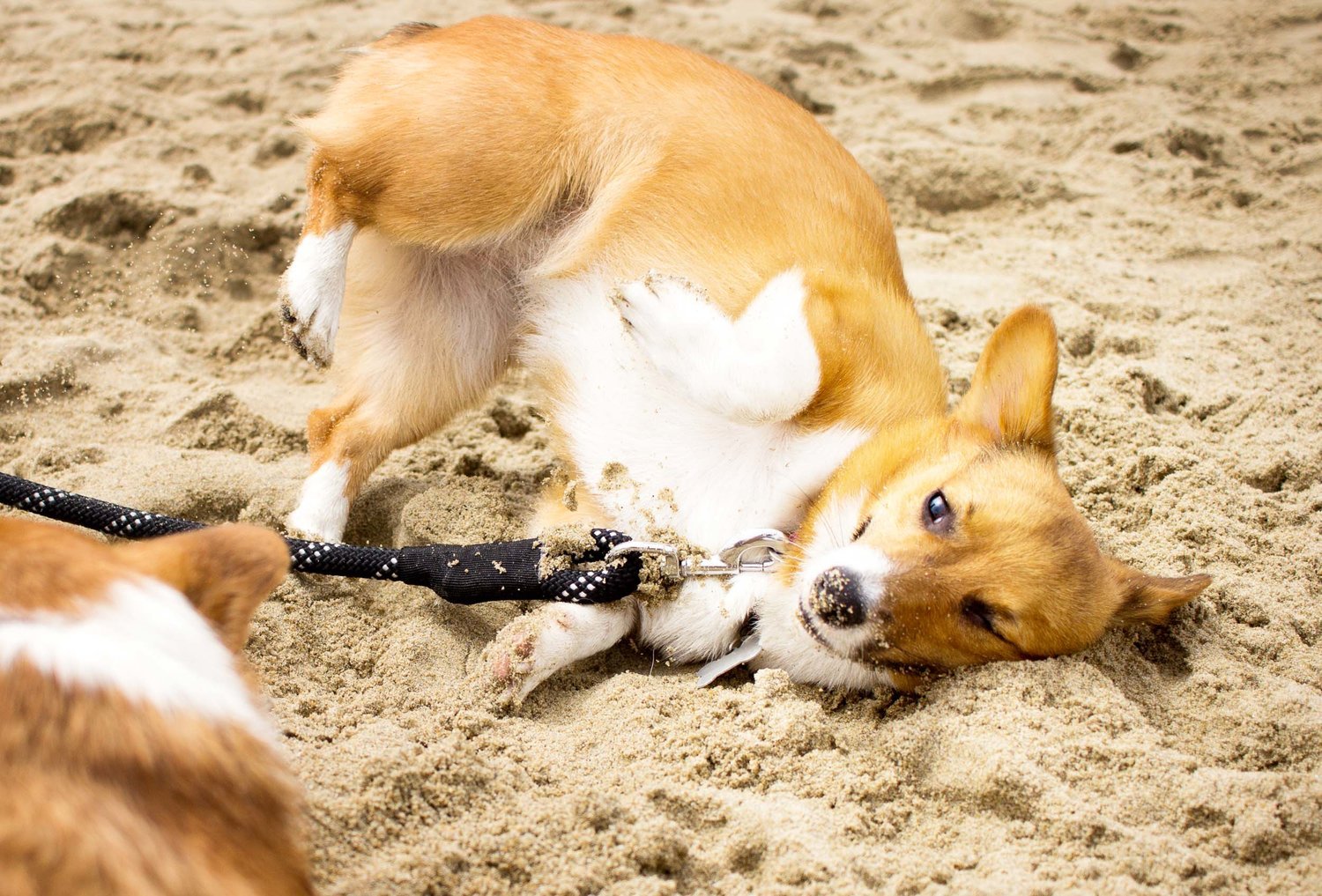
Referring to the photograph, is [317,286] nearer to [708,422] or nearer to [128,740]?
[708,422]

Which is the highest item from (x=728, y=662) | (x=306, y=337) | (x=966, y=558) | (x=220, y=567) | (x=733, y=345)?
(x=220, y=567)

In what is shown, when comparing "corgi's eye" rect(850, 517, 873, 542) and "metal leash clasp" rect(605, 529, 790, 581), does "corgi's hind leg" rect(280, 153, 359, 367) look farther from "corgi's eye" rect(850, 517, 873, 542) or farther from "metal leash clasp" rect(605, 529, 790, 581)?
"corgi's eye" rect(850, 517, 873, 542)

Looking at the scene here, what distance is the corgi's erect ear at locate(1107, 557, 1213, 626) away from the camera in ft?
6.63

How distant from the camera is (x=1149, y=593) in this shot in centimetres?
202

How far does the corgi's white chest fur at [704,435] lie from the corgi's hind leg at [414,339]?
49 cm

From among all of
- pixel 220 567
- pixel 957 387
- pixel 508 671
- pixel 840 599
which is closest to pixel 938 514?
pixel 840 599

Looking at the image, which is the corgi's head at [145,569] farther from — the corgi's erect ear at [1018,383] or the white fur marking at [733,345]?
the corgi's erect ear at [1018,383]

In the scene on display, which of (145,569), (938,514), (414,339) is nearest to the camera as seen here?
(145,569)

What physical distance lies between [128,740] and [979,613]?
1504 millimetres

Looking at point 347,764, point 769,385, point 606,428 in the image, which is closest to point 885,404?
point 769,385

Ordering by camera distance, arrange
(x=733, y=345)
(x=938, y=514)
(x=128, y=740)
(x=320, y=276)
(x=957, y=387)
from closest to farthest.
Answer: (x=128, y=740), (x=938, y=514), (x=733, y=345), (x=320, y=276), (x=957, y=387)

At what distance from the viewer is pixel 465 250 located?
2562mm

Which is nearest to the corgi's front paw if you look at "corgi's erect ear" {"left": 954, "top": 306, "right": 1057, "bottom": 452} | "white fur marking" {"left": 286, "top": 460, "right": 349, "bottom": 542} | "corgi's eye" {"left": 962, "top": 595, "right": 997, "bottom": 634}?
"white fur marking" {"left": 286, "top": 460, "right": 349, "bottom": 542}

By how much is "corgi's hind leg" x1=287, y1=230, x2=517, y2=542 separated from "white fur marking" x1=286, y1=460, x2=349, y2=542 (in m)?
0.13
